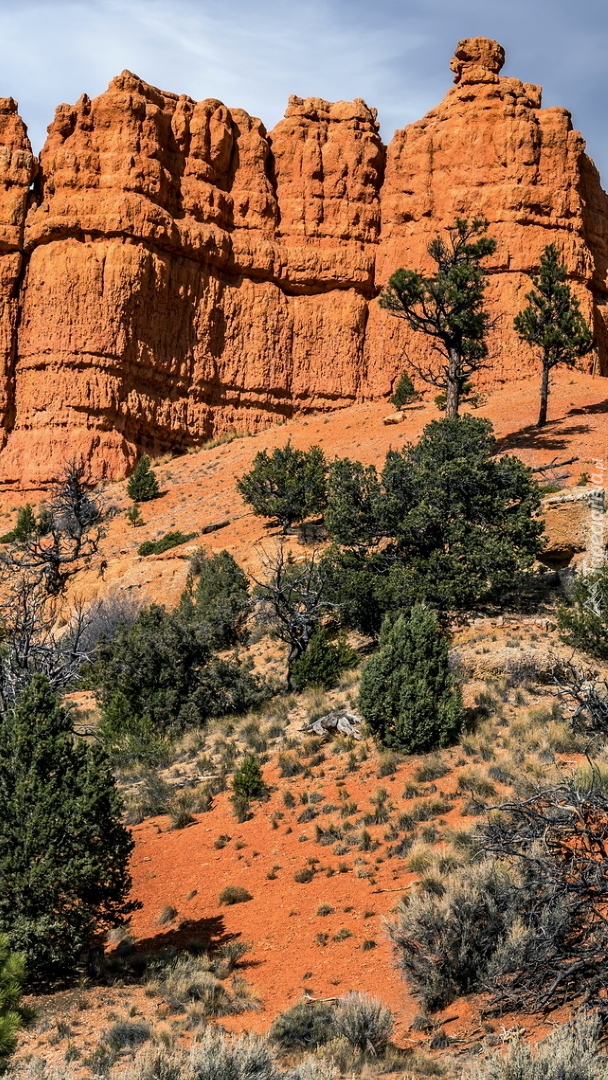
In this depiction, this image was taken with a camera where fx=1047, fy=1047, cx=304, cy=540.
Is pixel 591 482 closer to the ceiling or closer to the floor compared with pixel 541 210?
closer to the floor

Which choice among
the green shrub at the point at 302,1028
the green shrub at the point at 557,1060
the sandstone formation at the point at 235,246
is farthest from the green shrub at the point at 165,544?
the green shrub at the point at 557,1060

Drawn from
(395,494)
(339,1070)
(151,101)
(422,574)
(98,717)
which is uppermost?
(151,101)

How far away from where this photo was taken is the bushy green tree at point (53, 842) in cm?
1214

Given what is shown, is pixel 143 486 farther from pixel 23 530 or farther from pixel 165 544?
pixel 165 544

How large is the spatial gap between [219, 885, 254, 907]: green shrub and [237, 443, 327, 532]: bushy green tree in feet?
66.9

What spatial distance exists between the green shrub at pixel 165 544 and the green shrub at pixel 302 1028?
86.7 feet

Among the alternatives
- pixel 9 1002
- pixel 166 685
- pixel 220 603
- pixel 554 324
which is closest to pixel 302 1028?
pixel 9 1002

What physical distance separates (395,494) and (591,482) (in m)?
7.14

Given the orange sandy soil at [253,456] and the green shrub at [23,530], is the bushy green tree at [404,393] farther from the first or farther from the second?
the green shrub at [23,530]

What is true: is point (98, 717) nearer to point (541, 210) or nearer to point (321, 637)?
point (321, 637)

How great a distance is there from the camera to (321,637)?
24094mm

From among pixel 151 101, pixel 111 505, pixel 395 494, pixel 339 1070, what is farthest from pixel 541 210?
pixel 339 1070

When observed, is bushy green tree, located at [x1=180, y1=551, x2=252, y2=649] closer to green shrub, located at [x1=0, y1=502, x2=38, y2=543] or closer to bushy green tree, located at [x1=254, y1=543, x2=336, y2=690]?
bushy green tree, located at [x1=254, y1=543, x2=336, y2=690]

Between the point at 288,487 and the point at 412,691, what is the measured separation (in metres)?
16.9
